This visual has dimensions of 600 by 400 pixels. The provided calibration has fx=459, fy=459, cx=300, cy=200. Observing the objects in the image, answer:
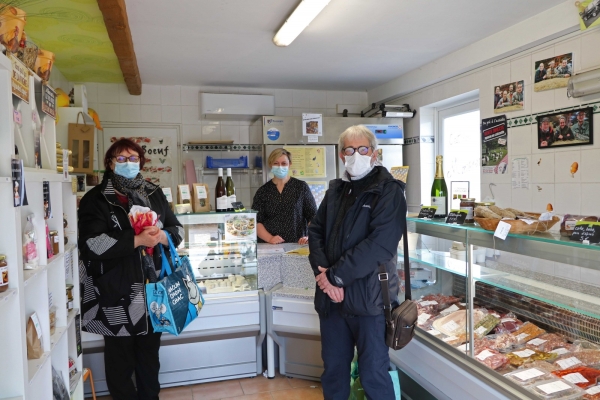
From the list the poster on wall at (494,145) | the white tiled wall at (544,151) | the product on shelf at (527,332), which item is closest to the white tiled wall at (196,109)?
the white tiled wall at (544,151)

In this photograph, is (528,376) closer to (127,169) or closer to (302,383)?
(302,383)

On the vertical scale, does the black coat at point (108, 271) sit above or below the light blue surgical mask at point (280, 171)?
below

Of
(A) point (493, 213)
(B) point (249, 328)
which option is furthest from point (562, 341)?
(B) point (249, 328)

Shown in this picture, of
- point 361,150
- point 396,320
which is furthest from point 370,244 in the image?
point 361,150

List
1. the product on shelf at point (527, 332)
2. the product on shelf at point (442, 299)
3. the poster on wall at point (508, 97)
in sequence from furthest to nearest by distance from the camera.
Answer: the poster on wall at point (508, 97) < the product on shelf at point (442, 299) < the product on shelf at point (527, 332)

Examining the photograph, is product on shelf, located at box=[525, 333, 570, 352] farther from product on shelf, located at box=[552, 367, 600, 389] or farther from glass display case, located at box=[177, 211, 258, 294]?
glass display case, located at box=[177, 211, 258, 294]

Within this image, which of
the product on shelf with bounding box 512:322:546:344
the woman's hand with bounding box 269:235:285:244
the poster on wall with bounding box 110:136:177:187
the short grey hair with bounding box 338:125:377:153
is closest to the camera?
the product on shelf with bounding box 512:322:546:344

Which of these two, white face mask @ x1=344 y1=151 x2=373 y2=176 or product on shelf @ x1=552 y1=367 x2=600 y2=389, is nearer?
product on shelf @ x1=552 y1=367 x2=600 y2=389

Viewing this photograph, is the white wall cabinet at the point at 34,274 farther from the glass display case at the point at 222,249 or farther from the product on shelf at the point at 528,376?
the product on shelf at the point at 528,376

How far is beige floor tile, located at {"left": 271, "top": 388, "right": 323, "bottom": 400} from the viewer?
2961mm

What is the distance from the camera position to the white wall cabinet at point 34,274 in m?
1.49

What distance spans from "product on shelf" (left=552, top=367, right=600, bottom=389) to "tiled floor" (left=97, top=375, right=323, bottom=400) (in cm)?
163

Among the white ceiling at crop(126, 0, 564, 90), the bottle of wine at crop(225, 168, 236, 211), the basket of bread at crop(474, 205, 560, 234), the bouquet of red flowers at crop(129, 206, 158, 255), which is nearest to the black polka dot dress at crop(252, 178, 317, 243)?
the bottle of wine at crop(225, 168, 236, 211)

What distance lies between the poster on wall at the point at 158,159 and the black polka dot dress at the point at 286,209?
8.12ft
